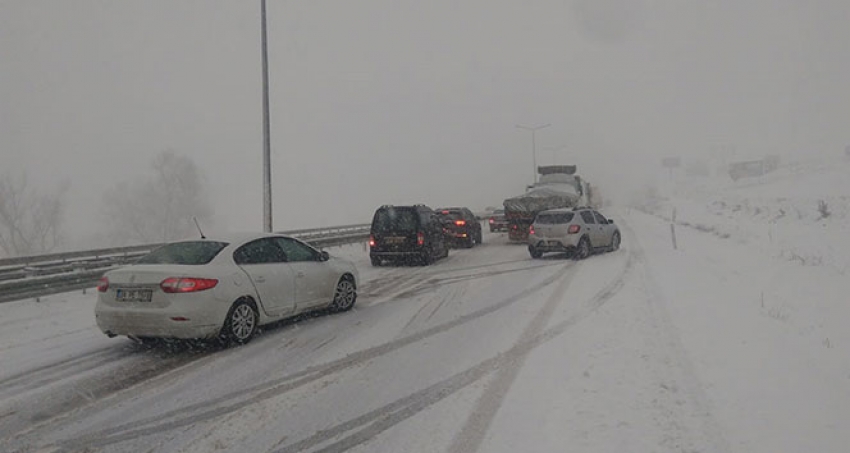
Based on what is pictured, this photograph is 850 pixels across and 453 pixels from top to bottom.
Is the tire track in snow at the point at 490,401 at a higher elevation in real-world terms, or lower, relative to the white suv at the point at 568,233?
lower

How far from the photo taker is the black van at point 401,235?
54.0 ft

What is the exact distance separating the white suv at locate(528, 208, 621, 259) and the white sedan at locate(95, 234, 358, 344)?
9963mm

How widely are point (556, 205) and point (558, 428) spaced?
19.9 meters

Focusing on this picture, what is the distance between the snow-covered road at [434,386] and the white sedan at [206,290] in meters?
0.36

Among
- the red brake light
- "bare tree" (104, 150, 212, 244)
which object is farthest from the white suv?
"bare tree" (104, 150, 212, 244)

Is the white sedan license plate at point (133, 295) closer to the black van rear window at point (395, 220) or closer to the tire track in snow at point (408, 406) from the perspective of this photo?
the tire track in snow at point (408, 406)

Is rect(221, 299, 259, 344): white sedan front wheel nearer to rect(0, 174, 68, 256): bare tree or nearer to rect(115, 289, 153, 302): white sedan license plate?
rect(115, 289, 153, 302): white sedan license plate

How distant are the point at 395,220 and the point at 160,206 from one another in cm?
4086

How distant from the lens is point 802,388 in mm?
5199

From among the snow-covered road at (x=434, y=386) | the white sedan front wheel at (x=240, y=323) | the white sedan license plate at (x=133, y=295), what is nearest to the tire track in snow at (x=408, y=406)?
the snow-covered road at (x=434, y=386)

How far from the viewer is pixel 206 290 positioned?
22.4ft

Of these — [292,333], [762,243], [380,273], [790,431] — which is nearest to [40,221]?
[380,273]

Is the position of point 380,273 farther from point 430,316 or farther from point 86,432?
point 86,432

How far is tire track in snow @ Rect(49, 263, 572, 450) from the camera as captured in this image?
14.5 ft
